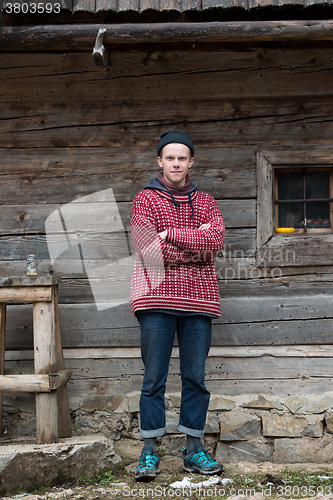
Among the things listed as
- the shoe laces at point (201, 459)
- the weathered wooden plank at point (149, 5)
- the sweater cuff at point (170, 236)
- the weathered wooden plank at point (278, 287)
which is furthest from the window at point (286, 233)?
the shoe laces at point (201, 459)

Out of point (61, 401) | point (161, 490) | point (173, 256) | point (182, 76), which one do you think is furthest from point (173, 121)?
point (161, 490)

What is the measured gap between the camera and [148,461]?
8.88ft

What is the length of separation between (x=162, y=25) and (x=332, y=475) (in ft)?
10.0

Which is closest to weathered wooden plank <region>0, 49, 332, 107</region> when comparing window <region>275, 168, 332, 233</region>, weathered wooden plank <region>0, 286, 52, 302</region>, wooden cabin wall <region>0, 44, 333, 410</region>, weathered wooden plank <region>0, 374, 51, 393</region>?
wooden cabin wall <region>0, 44, 333, 410</region>

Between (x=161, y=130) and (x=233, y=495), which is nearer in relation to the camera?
(x=233, y=495)

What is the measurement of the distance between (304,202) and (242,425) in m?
1.72

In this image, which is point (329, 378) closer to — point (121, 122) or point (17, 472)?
point (17, 472)

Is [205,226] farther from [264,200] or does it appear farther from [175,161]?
[264,200]

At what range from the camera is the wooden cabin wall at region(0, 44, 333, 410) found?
3.41m

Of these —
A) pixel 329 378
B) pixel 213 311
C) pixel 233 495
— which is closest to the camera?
pixel 233 495

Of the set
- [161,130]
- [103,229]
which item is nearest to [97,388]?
[103,229]

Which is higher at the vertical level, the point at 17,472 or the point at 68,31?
the point at 68,31

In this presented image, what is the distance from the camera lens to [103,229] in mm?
3480

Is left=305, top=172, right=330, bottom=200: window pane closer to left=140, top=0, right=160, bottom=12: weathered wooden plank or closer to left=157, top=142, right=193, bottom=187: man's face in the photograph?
left=157, top=142, right=193, bottom=187: man's face
